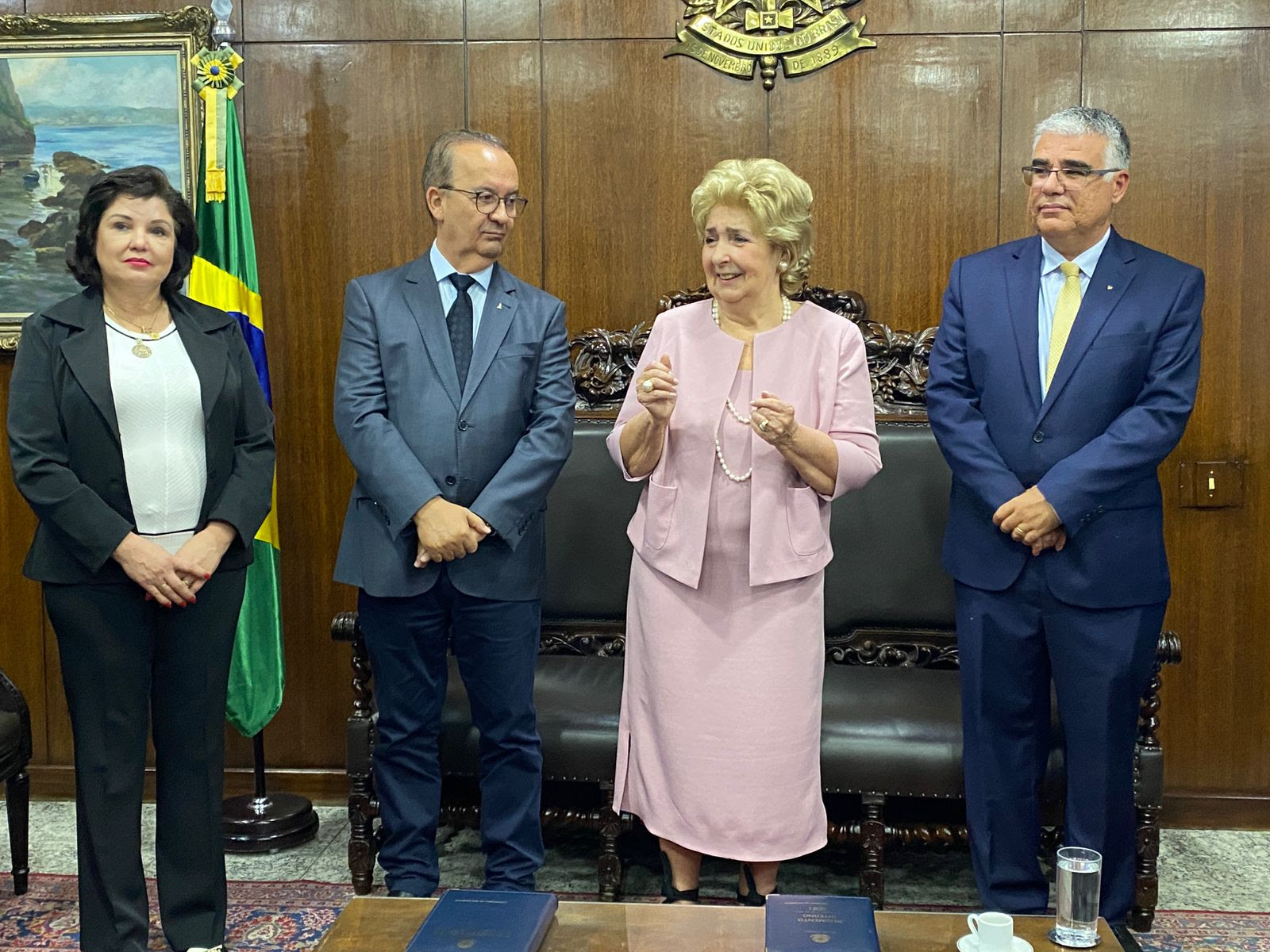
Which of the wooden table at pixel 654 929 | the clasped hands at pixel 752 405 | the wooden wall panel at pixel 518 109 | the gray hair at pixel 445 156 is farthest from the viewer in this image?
the wooden wall panel at pixel 518 109

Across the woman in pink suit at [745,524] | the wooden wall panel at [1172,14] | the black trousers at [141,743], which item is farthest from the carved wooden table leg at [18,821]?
the wooden wall panel at [1172,14]

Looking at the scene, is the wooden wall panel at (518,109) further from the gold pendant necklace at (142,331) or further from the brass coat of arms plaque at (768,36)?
the gold pendant necklace at (142,331)

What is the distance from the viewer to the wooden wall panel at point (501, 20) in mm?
4059

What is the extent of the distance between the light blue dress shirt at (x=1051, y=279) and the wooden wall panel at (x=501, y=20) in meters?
1.84

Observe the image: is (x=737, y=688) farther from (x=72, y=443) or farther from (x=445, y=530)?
(x=72, y=443)

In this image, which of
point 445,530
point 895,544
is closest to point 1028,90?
point 895,544

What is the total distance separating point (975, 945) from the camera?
1.94 m

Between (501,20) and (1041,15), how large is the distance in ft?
5.37

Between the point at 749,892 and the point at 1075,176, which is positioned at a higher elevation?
the point at 1075,176

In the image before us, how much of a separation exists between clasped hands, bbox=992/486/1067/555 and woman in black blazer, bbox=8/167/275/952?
1.64 m

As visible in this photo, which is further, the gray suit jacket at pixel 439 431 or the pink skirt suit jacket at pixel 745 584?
the gray suit jacket at pixel 439 431

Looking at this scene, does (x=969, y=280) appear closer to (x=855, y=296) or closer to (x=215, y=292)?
(x=855, y=296)

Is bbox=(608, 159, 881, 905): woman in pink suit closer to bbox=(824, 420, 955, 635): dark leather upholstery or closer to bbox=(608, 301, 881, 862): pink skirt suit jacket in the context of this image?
bbox=(608, 301, 881, 862): pink skirt suit jacket

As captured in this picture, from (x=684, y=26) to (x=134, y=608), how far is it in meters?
2.39
